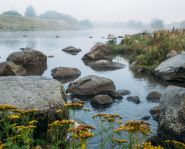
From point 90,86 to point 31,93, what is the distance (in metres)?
6.87

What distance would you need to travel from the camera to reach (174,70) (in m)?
22.8

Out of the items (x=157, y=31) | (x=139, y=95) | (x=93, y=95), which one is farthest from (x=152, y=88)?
(x=157, y=31)

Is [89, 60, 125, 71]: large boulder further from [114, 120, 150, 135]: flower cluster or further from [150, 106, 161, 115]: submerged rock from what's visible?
[114, 120, 150, 135]: flower cluster

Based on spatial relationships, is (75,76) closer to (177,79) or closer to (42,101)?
(177,79)

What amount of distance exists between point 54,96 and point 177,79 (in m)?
11.9

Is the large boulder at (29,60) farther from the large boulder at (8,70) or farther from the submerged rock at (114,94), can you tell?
the submerged rock at (114,94)

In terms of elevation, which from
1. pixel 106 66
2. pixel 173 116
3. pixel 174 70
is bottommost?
pixel 106 66

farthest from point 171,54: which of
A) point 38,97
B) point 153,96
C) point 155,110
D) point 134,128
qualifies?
point 134,128

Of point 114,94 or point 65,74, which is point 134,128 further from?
point 65,74

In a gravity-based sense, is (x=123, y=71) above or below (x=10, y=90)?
below

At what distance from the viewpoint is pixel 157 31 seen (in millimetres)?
37281

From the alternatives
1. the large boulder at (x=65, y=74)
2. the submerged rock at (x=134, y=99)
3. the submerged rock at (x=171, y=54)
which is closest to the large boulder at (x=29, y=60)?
the large boulder at (x=65, y=74)

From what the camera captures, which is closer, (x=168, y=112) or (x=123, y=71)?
(x=168, y=112)

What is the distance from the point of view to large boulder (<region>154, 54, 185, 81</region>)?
74.2ft
